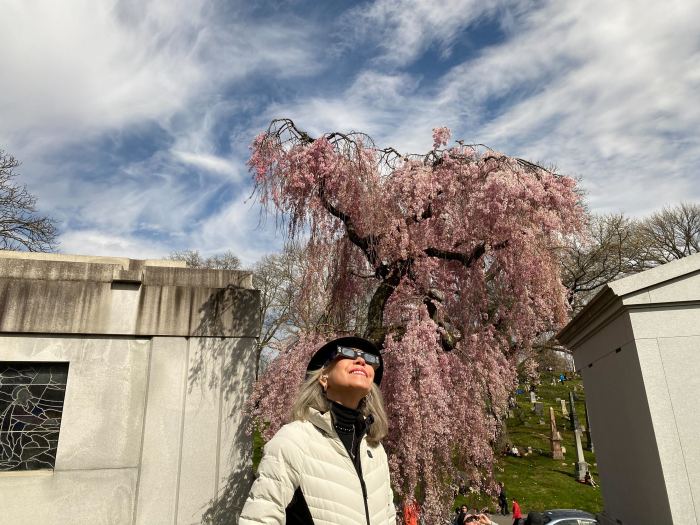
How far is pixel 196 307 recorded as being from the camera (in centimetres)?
764

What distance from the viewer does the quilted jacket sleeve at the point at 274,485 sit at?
6.94ft

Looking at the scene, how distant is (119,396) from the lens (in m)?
6.94

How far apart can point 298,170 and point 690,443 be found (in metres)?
6.64

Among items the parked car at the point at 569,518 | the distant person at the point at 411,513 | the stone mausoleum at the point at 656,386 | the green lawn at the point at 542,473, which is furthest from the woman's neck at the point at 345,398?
the green lawn at the point at 542,473

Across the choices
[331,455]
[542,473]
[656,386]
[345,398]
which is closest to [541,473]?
[542,473]

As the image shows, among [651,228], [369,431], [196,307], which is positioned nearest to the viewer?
[369,431]

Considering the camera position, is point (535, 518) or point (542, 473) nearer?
point (535, 518)

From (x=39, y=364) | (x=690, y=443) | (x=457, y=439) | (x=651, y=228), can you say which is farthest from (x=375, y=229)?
(x=651, y=228)

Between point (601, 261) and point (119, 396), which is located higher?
point (601, 261)

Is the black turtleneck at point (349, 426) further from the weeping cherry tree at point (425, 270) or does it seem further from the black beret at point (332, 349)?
the weeping cherry tree at point (425, 270)

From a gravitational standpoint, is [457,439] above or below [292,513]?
above

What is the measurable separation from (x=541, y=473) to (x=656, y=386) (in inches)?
625

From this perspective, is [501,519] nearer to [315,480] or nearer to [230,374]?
[230,374]

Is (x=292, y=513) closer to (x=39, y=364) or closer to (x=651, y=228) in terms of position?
(x=39, y=364)
